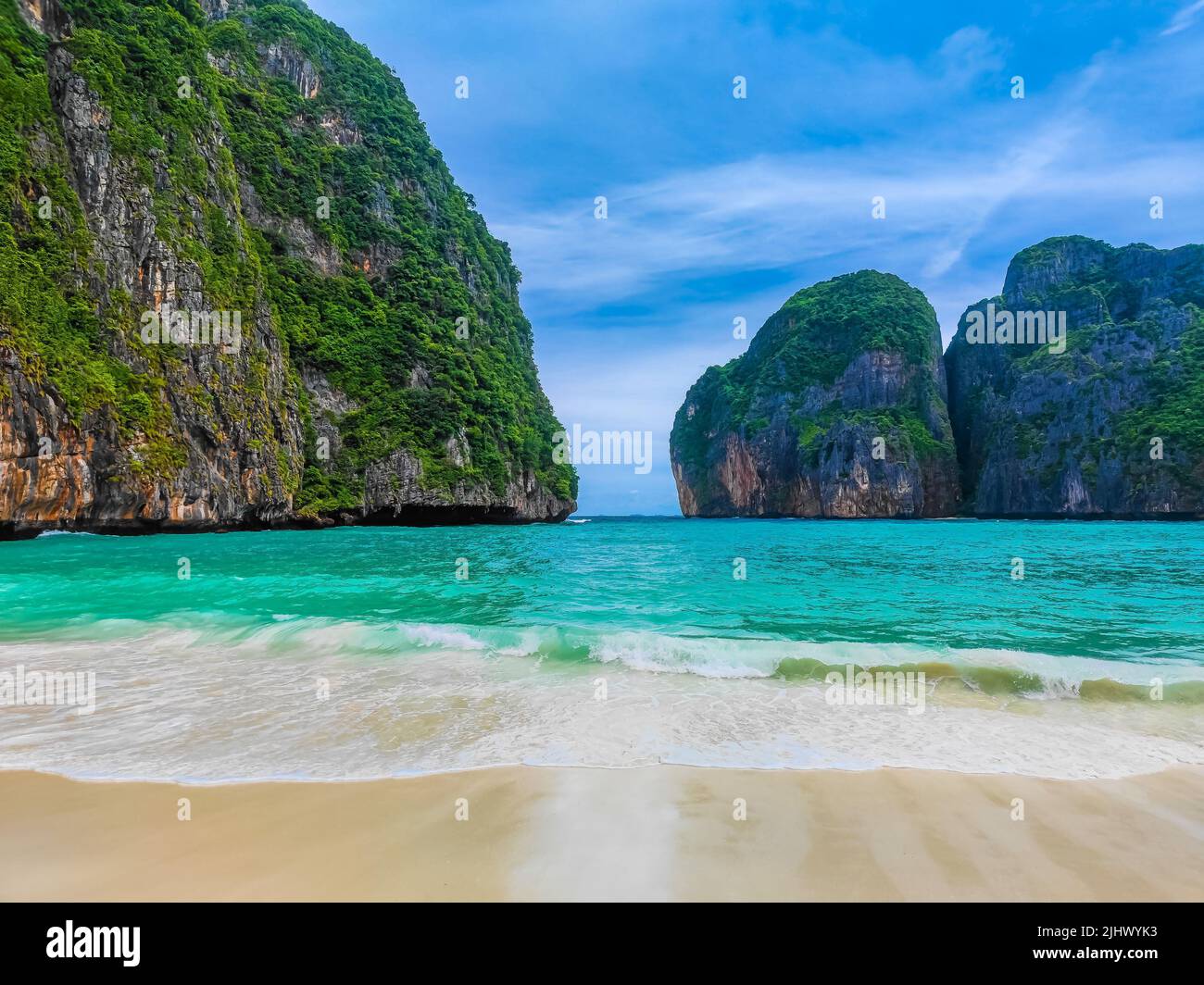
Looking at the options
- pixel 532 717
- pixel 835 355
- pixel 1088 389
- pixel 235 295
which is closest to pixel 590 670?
pixel 532 717

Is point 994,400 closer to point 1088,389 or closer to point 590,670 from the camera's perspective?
point 1088,389

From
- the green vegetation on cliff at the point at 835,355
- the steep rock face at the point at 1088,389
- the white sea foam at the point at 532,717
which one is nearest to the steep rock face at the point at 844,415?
the green vegetation on cliff at the point at 835,355

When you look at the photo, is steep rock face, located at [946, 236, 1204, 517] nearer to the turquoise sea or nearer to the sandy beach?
the turquoise sea

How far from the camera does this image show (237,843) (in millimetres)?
3164

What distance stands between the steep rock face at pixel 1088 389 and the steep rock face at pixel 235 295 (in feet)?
230

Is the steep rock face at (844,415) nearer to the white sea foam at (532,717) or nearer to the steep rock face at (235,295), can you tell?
the steep rock face at (235,295)

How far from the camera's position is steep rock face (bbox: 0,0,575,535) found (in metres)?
30.9

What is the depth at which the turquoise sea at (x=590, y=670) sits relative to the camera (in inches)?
183

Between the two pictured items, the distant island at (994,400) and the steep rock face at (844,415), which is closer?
the distant island at (994,400)

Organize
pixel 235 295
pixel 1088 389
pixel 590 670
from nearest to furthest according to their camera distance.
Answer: pixel 590 670
pixel 235 295
pixel 1088 389

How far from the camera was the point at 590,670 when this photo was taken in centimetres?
736

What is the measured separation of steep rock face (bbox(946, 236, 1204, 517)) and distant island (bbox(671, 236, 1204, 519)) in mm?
203

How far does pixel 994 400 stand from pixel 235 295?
→ 10724cm
